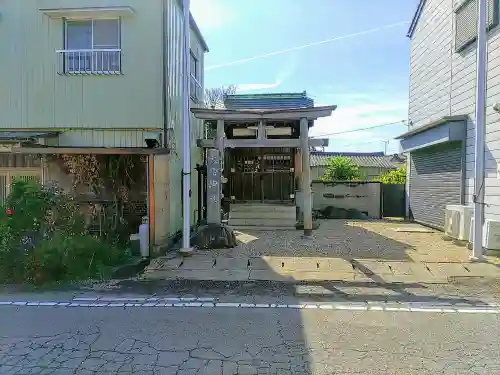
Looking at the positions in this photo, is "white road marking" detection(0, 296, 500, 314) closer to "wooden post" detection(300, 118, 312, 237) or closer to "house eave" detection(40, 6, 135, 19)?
"wooden post" detection(300, 118, 312, 237)

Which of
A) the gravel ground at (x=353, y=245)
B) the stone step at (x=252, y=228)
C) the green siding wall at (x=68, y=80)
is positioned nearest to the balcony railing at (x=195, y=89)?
the green siding wall at (x=68, y=80)

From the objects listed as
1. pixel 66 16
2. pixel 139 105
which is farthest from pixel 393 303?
pixel 66 16

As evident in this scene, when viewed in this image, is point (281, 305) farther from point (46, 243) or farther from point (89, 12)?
point (89, 12)

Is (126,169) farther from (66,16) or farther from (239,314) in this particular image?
(239,314)

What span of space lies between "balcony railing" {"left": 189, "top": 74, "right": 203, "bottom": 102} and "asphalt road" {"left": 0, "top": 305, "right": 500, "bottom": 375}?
8662 millimetres

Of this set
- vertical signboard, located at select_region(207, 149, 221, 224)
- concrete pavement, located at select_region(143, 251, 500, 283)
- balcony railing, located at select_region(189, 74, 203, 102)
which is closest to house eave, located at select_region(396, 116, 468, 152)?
concrete pavement, located at select_region(143, 251, 500, 283)

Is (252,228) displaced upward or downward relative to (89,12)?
downward

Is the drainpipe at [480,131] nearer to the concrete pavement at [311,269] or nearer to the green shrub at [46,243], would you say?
the concrete pavement at [311,269]

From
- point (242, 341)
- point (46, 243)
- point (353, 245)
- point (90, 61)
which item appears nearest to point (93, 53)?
point (90, 61)

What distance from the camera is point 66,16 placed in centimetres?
1013

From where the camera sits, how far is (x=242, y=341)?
15.3 ft

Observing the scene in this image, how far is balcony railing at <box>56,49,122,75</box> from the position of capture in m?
10.1

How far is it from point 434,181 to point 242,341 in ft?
37.2

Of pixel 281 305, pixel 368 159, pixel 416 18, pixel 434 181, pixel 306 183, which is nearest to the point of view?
pixel 281 305
